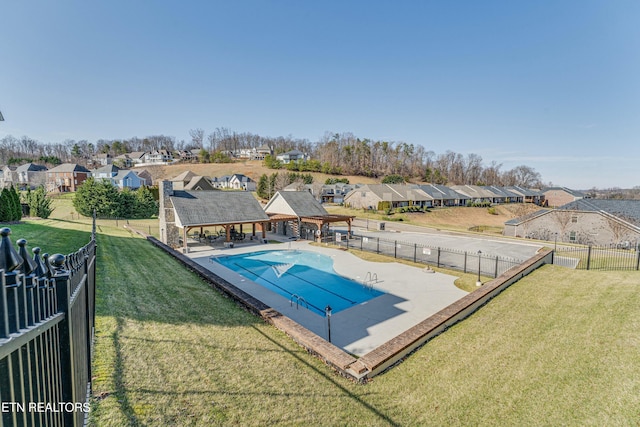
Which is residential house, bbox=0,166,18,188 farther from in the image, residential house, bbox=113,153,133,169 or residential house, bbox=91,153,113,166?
residential house, bbox=113,153,133,169

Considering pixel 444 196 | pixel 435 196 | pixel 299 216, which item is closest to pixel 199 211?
pixel 299 216

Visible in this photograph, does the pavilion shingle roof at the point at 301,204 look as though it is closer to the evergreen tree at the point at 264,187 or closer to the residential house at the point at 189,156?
the evergreen tree at the point at 264,187

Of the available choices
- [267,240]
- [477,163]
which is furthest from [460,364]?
[477,163]

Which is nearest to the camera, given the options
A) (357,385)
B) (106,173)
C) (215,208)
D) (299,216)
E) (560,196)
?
(357,385)

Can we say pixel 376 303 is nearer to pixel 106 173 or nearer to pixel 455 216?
pixel 455 216

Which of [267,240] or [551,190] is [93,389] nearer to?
[267,240]

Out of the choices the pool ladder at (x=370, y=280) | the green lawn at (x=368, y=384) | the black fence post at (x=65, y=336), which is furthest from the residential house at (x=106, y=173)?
the black fence post at (x=65, y=336)
